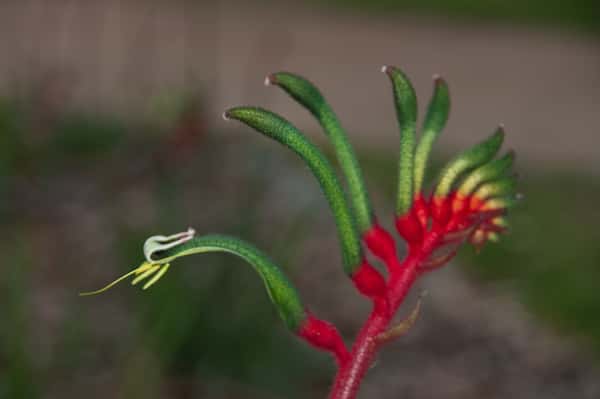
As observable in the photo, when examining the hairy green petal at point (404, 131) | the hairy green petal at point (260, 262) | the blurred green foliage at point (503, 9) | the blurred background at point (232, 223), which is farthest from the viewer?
the blurred green foliage at point (503, 9)

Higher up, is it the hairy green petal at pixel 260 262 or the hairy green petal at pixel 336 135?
the hairy green petal at pixel 336 135

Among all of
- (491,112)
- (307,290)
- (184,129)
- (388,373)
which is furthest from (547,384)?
(491,112)

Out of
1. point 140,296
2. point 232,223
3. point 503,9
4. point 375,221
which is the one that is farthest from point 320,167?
point 503,9

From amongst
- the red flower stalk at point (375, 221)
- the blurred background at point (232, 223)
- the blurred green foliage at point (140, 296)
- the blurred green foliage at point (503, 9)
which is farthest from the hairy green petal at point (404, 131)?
the blurred green foliage at point (503, 9)

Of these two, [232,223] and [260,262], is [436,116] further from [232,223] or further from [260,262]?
[232,223]

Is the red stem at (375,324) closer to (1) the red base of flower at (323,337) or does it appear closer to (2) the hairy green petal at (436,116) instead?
(1) the red base of flower at (323,337)

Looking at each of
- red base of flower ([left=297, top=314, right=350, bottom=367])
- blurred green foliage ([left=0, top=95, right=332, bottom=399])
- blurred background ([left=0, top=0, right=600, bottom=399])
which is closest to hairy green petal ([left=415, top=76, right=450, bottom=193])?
red base of flower ([left=297, top=314, right=350, bottom=367])

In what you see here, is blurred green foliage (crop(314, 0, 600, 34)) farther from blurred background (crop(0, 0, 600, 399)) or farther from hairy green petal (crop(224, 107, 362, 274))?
hairy green petal (crop(224, 107, 362, 274))

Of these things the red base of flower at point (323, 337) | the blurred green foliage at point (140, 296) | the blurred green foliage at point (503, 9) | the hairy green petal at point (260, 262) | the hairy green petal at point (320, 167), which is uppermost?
the blurred green foliage at point (503, 9)
